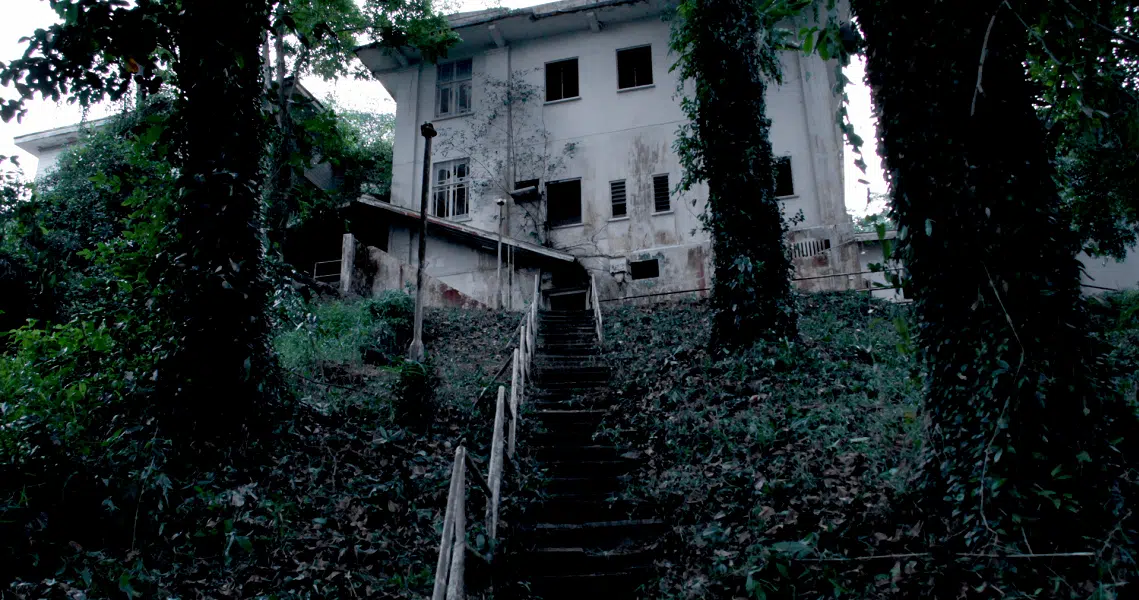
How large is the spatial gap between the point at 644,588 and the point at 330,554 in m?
2.75

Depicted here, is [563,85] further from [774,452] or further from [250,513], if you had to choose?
[250,513]

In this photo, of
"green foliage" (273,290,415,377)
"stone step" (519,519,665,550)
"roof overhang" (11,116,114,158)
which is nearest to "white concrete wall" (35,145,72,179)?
"roof overhang" (11,116,114,158)

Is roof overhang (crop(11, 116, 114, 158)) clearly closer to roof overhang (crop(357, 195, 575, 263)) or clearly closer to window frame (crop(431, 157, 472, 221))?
roof overhang (crop(357, 195, 575, 263))

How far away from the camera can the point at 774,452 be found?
6.82m

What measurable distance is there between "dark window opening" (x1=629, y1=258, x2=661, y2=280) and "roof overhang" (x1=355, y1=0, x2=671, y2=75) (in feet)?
26.8

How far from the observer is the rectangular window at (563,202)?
20859mm

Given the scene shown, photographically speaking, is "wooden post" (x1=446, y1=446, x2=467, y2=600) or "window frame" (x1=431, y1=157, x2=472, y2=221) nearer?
"wooden post" (x1=446, y1=446, x2=467, y2=600)

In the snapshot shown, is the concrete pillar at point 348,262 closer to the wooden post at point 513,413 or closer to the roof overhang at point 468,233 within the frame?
the roof overhang at point 468,233

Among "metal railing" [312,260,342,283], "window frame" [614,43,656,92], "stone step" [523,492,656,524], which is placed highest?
"window frame" [614,43,656,92]

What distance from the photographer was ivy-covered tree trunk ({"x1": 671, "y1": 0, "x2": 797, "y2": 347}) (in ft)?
33.4

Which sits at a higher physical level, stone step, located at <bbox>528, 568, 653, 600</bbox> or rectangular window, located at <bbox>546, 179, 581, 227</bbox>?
rectangular window, located at <bbox>546, 179, 581, 227</bbox>

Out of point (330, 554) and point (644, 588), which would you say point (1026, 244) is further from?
point (330, 554)

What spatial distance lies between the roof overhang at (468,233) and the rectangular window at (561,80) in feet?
17.7

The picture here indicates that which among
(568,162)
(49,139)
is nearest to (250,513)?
(568,162)
